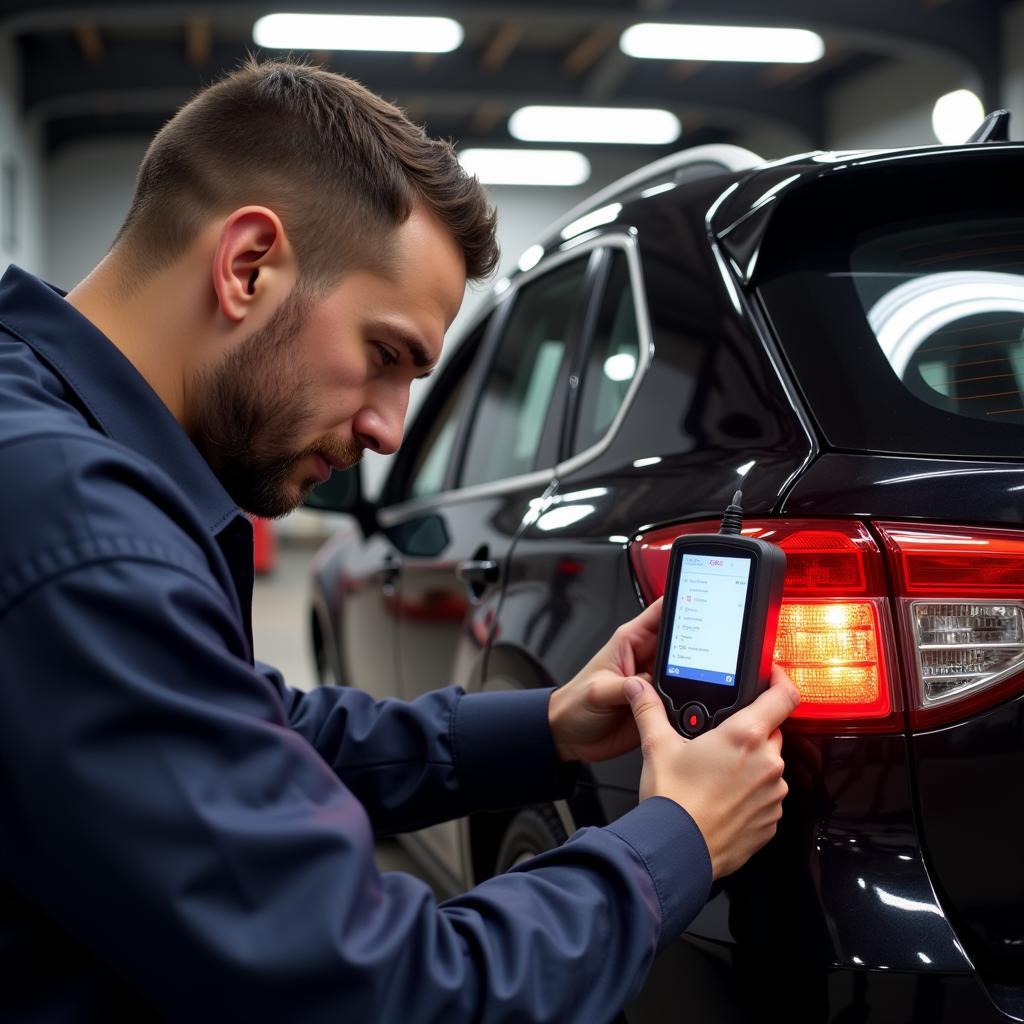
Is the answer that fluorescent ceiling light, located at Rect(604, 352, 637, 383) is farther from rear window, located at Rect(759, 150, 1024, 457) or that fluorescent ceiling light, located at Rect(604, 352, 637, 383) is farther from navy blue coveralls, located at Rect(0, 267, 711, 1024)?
navy blue coveralls, located at Rect(0, 267, 711, 1024)

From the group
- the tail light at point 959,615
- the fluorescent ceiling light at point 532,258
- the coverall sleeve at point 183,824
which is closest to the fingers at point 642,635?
the tail light at point 959,615

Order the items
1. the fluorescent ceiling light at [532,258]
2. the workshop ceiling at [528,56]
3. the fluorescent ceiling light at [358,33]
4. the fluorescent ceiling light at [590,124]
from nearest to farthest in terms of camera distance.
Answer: the fluorescent ceiling light at [532,258] → the workshop ceiling at [528,56] → the fluorescent ceiling light at [358,33] → the fluorescent ceiling light at [590,124]

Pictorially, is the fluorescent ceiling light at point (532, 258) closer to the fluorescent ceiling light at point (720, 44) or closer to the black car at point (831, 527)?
the black car at point (831, 527)

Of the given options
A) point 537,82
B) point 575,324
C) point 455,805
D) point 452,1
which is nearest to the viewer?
point 455,805

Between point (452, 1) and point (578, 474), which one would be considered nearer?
point (578, 474)

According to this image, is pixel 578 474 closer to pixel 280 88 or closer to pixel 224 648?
pixel 280 88

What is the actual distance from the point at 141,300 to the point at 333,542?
2.90m

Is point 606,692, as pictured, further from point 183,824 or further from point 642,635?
point 183,824

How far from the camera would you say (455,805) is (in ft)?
5.18

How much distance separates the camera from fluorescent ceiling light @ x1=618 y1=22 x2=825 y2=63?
9.61 metres

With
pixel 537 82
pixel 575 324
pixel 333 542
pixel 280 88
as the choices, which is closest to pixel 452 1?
pixel 537 82

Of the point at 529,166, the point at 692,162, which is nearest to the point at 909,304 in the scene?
the point at 692,162

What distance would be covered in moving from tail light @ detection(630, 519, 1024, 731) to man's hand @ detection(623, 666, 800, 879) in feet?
0.30

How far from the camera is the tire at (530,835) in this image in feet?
5.45
